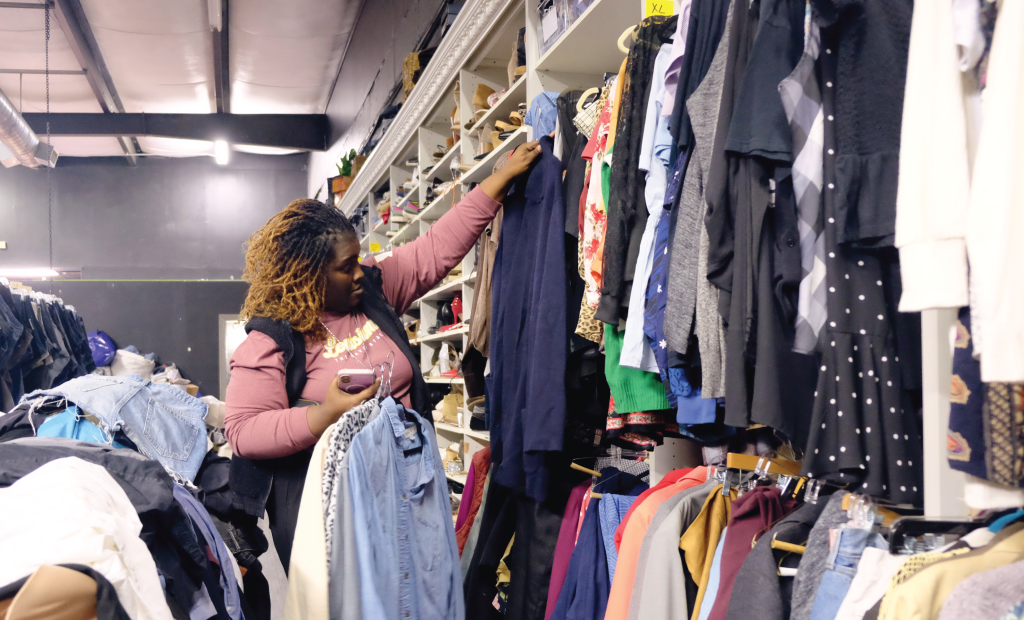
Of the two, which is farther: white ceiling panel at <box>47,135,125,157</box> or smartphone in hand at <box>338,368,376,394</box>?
white ceiling panel at <box>47,135,125,157</box>

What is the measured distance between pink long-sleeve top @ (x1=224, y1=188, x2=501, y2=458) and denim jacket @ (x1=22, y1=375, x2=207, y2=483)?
260mm

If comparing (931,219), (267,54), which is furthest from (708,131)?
(267,54)

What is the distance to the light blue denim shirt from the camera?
5.10 ft

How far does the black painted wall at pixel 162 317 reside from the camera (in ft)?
27.4

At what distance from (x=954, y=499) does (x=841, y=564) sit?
0.77 feet

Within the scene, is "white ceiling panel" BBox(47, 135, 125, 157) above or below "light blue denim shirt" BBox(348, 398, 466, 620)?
above

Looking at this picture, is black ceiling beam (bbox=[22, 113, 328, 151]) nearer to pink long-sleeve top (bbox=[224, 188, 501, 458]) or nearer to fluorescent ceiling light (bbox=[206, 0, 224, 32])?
fluorescent ceiling light (bbox=[206, 0, 224, 32])

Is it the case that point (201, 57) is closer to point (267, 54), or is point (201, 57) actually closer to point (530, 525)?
point (267, 54)

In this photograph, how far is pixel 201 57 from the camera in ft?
22.7

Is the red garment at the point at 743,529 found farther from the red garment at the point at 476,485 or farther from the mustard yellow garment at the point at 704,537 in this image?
the red garment at the point at 476,485

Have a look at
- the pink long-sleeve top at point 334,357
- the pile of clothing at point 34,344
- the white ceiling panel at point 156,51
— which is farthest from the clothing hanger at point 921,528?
the white ceiling panel at point 156,51

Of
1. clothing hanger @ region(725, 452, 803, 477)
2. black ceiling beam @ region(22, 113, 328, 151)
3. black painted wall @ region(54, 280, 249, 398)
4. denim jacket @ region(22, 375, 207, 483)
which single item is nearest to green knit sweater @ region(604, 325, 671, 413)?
clothing hanger @ region(725, 452, 803, 477)

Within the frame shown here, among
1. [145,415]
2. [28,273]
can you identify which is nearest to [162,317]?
[28,273]

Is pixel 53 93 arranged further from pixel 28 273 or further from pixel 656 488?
pixel 656 488
